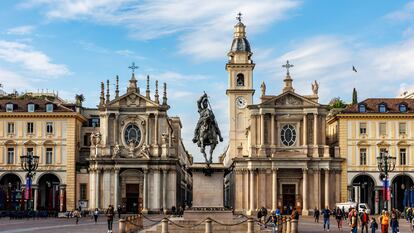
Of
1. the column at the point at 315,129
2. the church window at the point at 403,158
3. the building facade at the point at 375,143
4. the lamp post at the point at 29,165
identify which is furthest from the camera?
the column at the point at 315,129

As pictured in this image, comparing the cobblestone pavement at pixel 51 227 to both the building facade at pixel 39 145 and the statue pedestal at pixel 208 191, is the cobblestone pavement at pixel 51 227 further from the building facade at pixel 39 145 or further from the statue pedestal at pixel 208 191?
the building facade at pixel 39 145

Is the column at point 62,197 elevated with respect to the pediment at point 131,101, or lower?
lower

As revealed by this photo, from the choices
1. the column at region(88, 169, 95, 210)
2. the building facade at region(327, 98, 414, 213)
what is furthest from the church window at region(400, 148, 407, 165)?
the column at region(88, 169, 95, 210)

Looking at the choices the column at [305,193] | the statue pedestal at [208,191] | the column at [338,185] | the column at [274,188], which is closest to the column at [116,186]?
the column at [274,188]

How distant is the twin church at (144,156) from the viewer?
102 metres

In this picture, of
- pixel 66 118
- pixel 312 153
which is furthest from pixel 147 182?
pixel 312 153

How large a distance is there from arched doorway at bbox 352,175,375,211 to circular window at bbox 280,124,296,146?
370 inches

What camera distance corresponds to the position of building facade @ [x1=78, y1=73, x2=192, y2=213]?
102875 mm

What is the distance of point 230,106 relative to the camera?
4803 inches

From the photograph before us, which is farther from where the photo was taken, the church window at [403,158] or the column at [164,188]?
the column at [164,188]

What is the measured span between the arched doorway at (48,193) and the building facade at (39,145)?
3.93ft

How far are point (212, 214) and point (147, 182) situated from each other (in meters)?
54.3

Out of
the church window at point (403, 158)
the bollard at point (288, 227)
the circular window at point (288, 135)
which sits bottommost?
the bollard at point (288, 227)

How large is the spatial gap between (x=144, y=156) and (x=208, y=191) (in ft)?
178
